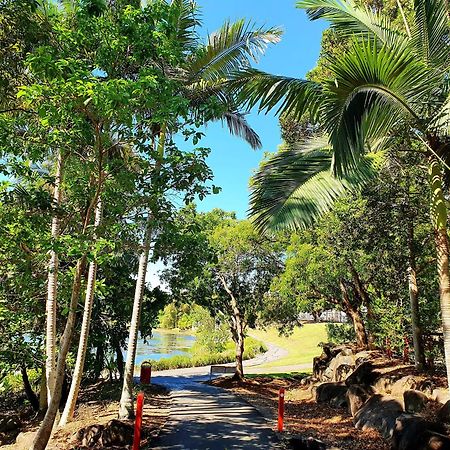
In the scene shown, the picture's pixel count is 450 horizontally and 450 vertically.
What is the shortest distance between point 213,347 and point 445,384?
2510 cm

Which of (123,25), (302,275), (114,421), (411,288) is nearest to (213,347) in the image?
(302,275)

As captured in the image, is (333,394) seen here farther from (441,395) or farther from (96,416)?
(96,416)

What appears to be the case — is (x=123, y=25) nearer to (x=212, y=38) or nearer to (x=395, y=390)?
(x=212, y=38)

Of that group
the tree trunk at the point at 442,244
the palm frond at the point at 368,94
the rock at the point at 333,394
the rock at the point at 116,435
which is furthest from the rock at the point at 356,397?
the palm frond at the point at 368,94

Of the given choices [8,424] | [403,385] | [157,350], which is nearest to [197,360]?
[157,350]

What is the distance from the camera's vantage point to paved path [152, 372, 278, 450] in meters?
8.02

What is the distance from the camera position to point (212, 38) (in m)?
10.6

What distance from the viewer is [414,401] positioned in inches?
356

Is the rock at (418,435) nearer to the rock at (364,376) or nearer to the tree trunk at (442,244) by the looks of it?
the tree trunk at (442,244)

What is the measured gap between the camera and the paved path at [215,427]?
8.02 meters

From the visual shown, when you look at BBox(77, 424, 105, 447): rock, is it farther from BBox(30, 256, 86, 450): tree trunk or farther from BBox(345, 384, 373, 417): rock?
BBox(345, 384, 373, 417): rock

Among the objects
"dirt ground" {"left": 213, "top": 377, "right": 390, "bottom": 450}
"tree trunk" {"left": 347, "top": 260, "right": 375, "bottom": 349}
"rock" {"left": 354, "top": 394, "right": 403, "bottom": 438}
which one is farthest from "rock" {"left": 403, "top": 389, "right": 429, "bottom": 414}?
"tree trunk" {"left": 347, "top": 260, "right": 375, "bottom": 349}

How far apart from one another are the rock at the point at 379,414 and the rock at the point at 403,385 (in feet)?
1.62

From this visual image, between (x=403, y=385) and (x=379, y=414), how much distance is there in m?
1.58
